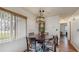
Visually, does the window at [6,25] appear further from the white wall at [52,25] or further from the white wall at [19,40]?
the white wall at [52,25]

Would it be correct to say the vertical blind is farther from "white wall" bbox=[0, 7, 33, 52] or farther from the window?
"white wall" bbox=[0, 7, 33, 52]

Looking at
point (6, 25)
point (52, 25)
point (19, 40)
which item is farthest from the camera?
point (52, 25)

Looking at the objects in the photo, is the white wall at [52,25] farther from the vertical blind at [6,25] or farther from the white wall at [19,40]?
the vertical blind at [6,25]

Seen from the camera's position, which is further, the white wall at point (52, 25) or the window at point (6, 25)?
the white wall at point (52, 25)

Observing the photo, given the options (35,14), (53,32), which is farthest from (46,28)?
(35,14)

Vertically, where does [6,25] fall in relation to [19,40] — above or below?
above

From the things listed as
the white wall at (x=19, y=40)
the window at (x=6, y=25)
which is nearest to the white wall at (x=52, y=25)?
the white wall at (x=19, y=40)

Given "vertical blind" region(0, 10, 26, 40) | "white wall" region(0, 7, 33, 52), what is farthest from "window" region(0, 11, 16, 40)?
"white wall" region(0, 7, 33, 52)

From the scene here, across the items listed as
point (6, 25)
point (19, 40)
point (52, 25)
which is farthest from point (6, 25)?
point (52, 25)

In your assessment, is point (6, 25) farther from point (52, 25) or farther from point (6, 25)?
point (52, 25)
